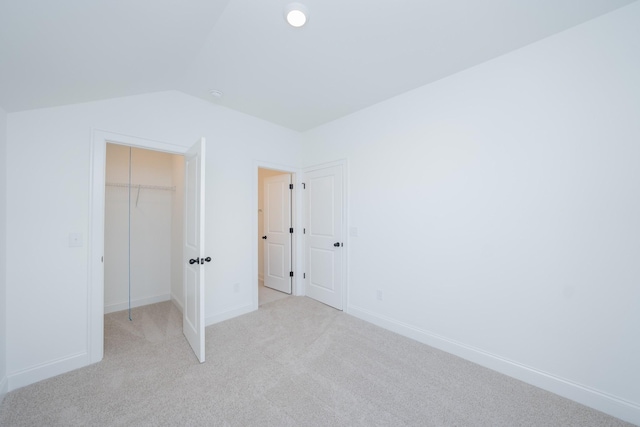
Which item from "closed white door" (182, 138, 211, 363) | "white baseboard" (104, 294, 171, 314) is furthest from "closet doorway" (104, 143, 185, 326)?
"closed white door" (182, 138, 211, 363)

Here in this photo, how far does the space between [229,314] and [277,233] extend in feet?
5.08

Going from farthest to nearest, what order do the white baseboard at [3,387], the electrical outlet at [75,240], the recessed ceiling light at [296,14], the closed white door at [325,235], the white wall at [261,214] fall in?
the white wall at [261,214] → the closed white door at [325,235] → the electrical outlet at [75,240] → the white baseboard at [3,387] → the recessed ceiling light at [296,14]

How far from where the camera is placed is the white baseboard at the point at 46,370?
1.86 meters

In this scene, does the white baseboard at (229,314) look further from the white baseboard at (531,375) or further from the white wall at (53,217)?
the white baseboard at (531,375)

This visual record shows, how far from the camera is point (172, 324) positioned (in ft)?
9.70

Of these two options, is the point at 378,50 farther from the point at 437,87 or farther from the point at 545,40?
the point at 545,40

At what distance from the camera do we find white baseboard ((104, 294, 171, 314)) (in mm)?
3277

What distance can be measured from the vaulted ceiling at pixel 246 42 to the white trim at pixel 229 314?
255cm

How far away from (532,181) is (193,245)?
3070mm

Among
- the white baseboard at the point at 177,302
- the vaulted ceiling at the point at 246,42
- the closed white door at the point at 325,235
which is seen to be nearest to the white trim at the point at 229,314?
the white baseboard at the point at 177,302

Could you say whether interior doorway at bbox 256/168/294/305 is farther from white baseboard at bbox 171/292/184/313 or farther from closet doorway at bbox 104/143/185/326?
closet doorway at bbox 104/143/185/326

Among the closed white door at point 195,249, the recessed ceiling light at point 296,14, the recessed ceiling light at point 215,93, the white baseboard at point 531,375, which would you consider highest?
the recessed ceiling light at point 215,93

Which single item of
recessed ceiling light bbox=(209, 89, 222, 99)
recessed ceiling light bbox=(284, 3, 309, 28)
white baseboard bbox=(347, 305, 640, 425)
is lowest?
white baseboard bbox=(347, 305, 640, 425)

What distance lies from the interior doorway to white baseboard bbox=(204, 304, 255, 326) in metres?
0.41
